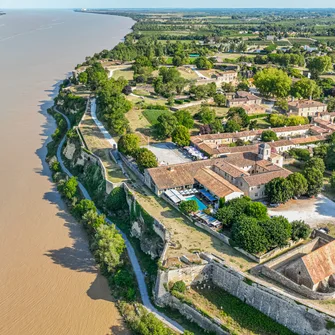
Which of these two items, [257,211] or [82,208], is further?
[82,208]

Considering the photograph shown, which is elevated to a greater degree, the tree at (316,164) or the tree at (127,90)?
the tree at (316,164)

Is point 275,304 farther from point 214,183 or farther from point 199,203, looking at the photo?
point 214,183

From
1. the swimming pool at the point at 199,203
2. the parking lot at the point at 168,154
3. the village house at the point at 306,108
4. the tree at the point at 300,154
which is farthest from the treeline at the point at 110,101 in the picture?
the village house at the point at 306,108

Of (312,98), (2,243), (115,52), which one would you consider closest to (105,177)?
(2,243)

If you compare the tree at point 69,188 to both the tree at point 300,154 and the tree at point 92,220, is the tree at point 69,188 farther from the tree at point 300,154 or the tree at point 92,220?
the tree at point 300,154

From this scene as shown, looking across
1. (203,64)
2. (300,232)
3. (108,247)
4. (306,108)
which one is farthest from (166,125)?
(203,64)

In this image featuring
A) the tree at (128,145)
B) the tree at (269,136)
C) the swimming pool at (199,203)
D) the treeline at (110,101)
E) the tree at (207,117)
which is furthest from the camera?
the tree at (207,117)

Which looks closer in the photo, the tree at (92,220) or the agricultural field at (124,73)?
the tree at (92,220)
